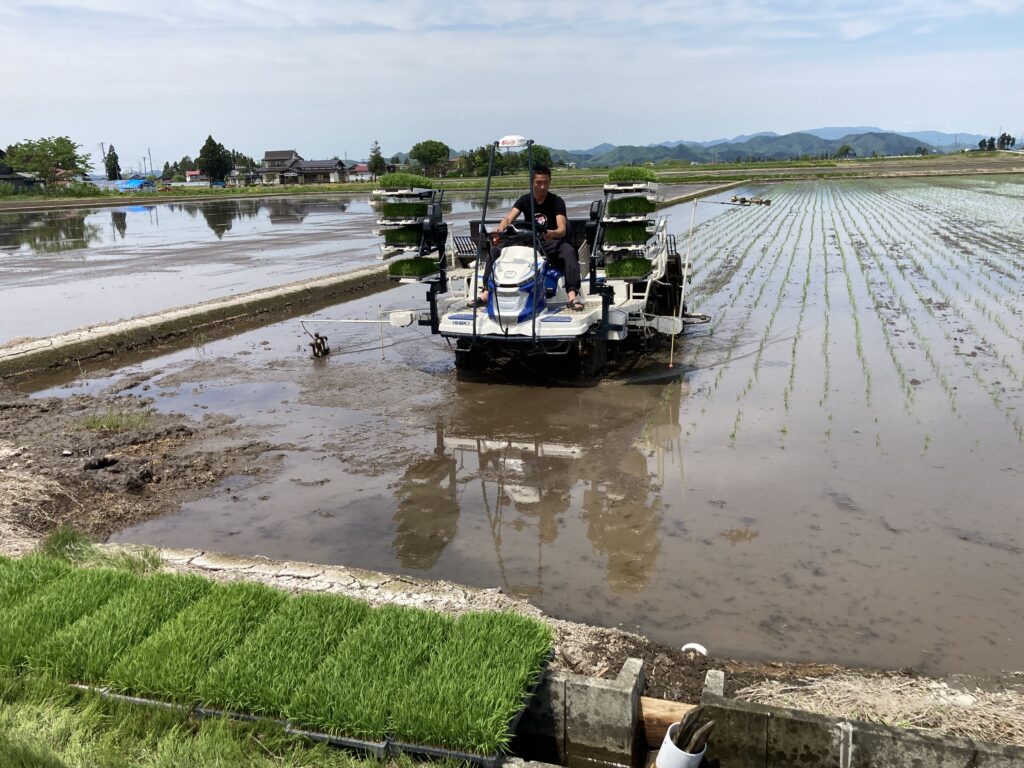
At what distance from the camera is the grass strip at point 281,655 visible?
3.46 meters

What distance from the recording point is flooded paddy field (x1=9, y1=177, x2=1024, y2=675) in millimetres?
4699

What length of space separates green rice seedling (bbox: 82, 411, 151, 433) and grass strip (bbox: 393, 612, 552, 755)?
5.24 metres

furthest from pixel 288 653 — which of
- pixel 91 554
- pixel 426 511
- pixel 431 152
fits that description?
pixel 431 152

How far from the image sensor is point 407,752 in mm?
3260

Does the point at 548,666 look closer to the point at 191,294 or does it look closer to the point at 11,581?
the point at 11,581

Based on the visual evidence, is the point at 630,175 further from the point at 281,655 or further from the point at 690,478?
the point at 281,655

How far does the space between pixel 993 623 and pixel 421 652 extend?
10.3ft

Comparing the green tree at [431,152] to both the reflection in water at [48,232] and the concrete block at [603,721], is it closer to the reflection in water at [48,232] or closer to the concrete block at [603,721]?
the reflection in water at [48,232]

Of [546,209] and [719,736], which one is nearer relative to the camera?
[719,736]

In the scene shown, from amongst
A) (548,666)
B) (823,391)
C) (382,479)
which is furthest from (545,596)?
(823,391)

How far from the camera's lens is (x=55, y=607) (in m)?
4.12

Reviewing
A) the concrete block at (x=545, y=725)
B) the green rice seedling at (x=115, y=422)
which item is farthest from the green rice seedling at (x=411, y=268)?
the concrete block at (x=545, y=725)

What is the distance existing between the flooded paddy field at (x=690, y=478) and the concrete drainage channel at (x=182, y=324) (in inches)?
37.5

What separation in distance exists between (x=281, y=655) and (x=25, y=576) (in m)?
1.84
